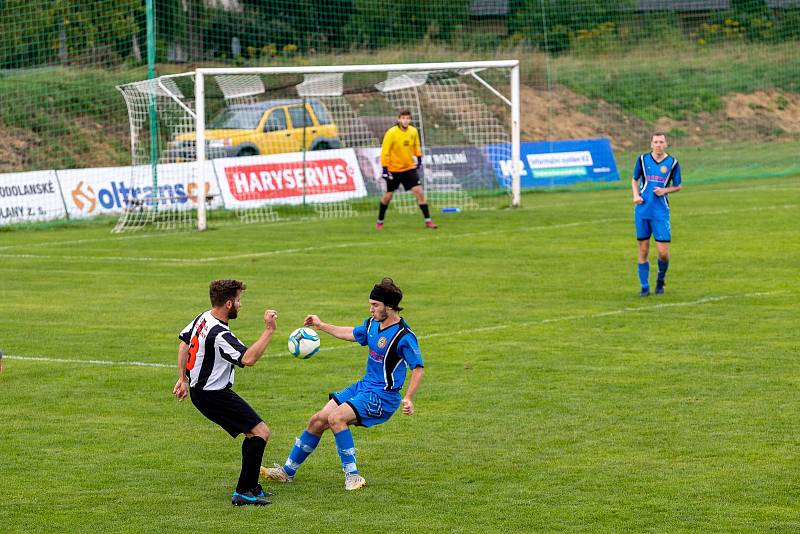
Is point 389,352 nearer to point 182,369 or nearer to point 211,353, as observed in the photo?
point 211,353

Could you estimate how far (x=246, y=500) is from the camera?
9.17 meters

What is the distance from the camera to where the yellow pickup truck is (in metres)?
33.1

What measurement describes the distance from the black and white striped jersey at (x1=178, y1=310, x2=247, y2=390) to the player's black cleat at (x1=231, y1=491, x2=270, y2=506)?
2.47ft

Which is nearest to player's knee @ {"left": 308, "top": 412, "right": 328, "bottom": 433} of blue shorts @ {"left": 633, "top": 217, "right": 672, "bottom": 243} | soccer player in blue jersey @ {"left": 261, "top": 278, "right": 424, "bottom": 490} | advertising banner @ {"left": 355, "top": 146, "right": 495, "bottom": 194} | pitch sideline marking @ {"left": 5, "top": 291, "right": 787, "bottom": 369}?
soccer player in blue jersey @ {"left": 261, "top": 278, "right": 424, "bottom": 490}

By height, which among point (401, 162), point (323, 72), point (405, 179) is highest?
point (323, 72)

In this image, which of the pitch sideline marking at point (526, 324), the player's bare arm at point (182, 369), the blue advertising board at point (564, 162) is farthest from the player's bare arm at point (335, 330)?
the blue advertising board at point (564, 162)

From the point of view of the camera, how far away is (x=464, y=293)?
1898 centimetres

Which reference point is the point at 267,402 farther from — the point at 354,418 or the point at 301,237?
the point at 301,237

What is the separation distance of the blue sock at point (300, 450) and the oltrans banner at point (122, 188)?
2040 centimetres

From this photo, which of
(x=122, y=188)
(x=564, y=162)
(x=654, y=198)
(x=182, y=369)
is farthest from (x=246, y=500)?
(x=564, y=162)

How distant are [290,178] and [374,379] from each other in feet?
74.9

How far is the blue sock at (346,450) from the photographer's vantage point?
951 cm

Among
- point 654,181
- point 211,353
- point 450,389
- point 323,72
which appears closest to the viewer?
point 211,353

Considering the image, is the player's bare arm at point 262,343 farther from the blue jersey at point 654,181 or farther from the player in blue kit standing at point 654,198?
the blue jersey at point 654,181
